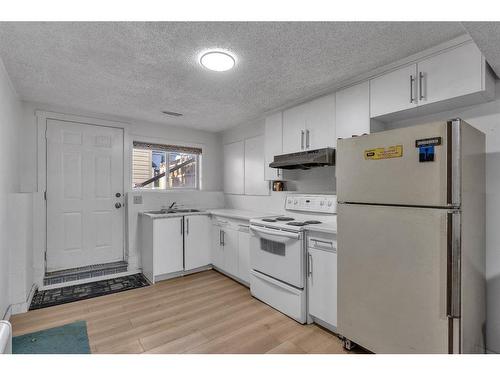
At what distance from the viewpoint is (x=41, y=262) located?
3.05 meters

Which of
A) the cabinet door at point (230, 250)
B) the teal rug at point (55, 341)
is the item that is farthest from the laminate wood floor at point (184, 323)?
the cabinet door at point (230, 250)

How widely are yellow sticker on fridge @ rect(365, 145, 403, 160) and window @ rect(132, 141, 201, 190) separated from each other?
3.17 m

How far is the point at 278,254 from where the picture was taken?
2.48 metres

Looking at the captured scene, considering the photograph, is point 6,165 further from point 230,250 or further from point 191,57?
point 230,250

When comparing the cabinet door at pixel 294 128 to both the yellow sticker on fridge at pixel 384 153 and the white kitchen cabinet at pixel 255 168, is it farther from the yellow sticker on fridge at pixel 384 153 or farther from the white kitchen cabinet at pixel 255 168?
the yellow sticker on fridge at pixel 384 153

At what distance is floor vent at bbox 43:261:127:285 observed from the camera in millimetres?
3114

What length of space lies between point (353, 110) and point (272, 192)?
61.2 inches

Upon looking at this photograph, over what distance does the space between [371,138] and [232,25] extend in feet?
3.75

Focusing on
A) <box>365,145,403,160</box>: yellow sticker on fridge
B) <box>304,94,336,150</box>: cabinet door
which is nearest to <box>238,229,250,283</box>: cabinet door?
<box>304,94,336,150</box>: cabinet door

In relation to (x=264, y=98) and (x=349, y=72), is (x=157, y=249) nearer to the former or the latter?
(x=264, y=98)

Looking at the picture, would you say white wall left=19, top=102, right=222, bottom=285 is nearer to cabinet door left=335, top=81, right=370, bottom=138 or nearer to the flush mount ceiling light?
the flush mount ceiling light

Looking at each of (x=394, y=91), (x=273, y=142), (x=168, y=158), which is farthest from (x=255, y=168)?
(x=394, y=91)

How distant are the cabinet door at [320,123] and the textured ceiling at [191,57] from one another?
14 centimetres

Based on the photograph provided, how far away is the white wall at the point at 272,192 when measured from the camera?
2.88m
